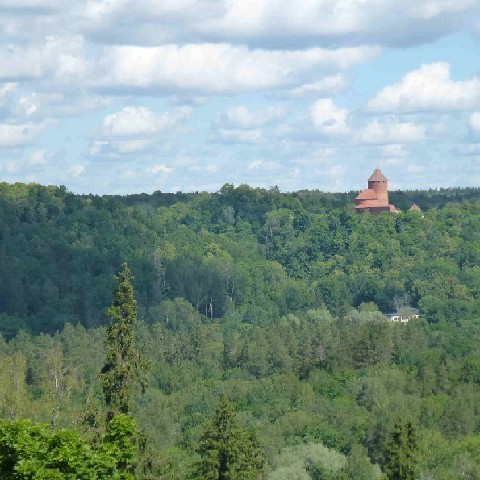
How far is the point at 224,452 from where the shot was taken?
50.0m

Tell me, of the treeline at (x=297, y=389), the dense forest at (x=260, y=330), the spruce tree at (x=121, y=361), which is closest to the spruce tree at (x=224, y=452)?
the dense forest at (x=260, y=330)

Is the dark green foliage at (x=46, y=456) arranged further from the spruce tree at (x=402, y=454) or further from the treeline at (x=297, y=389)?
the spruce tree at (x=402, y=454)

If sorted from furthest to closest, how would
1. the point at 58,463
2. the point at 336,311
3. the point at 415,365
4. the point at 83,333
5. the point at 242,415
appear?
the point at 336,311
the point at 83,333
the point at 415,365
the point at 242,415
the point at 58,463

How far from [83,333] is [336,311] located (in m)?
44.1

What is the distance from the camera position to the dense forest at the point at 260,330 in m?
69.6

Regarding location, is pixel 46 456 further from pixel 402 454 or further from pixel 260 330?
pixel 260 330

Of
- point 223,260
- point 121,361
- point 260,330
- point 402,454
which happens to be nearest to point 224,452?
point 402,454

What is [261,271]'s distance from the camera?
563 feet

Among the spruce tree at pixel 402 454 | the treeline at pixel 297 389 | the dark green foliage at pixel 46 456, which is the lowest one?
the treeline at pixel 297 389

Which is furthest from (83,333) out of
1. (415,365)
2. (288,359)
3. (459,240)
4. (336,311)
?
(459,240)

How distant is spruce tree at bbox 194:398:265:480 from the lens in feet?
163

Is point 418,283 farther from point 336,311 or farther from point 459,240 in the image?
point 459,240

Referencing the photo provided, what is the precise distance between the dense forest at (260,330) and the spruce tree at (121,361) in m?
0.57

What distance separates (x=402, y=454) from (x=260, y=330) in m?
68.1
